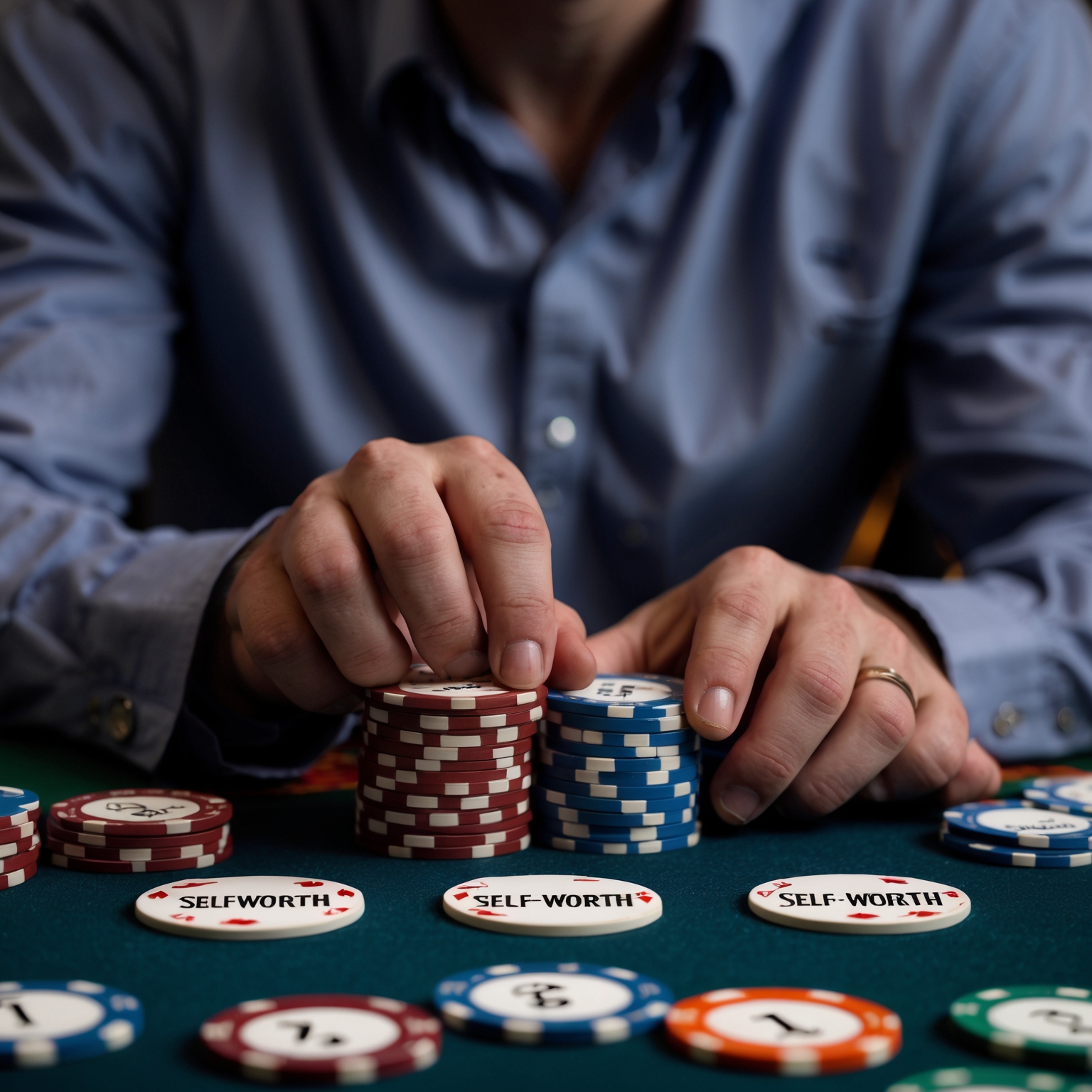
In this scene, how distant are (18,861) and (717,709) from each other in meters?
0.68

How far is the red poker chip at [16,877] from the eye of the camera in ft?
3.51

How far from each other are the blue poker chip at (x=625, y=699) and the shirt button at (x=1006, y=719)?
1.92ft

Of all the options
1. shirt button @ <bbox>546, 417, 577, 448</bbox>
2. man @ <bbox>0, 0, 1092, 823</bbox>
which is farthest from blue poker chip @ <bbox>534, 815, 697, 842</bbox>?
shirt button @ <bbox>546, 417, 577, 448</bbox>

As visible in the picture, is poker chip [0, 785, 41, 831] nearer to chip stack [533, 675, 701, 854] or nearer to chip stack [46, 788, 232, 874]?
chip stack [46, 788, 232, 874]

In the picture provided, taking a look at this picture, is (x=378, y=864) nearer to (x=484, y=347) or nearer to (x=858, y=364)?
(x=484, y=347)

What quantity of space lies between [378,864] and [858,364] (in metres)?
1.59

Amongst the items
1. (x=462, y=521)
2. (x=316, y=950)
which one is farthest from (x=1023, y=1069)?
(x=462, y=521)

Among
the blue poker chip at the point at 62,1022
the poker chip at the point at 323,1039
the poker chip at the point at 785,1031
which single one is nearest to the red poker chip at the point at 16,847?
the blue poker chip at the point at 62,1022

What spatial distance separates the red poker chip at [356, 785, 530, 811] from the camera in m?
1.19

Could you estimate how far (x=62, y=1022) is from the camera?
0.75m

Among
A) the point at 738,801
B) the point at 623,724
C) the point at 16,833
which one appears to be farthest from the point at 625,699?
the point at 16,833

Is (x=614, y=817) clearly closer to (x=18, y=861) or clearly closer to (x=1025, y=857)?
(x=1025, y=857)

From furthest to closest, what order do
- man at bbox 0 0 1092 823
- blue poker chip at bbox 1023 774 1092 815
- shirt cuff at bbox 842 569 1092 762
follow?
1. man at bbox 0 0 1092 823
2. shirt cuff at bbox 842 569 1092 762
3. blue poker chip at bbox 1023 774 1092 815

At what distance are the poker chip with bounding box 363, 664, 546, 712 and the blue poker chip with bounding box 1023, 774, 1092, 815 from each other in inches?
23.6
